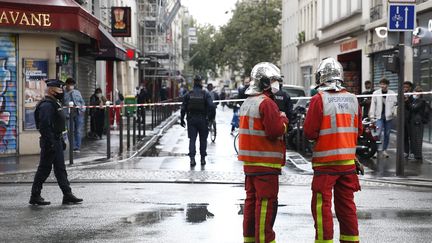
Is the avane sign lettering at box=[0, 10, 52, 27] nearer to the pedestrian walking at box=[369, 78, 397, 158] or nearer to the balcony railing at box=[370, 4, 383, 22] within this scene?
the pedestrian walking at box=[369, 78, 397, 158]

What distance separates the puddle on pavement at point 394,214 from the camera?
9.60 metres

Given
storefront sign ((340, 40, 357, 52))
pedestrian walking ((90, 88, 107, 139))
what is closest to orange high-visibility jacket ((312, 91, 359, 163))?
pedestrian walking ((90, 88, 107, 139))

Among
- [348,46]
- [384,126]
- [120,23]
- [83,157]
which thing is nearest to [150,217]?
[83,157]

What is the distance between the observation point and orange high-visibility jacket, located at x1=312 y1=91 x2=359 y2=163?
699 cm

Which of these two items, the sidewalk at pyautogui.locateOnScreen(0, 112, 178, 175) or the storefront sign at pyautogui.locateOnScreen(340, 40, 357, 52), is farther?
the storefront sign at pyautogui.locateOnScreen(340, 40, 357, 52)

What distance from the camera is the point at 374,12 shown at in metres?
29.3

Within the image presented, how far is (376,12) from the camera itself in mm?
29000

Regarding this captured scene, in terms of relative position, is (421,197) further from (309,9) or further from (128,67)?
(309,9)

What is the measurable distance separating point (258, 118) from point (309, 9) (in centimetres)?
4314

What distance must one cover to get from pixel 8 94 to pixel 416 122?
954cm

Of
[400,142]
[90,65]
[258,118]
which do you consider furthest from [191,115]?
[90,65]

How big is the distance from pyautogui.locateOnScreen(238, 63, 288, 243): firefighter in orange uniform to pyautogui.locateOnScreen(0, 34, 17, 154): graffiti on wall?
40.4 feet

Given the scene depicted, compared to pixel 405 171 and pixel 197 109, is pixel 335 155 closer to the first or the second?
pixel 405 171

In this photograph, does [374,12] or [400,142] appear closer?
[400,142]
